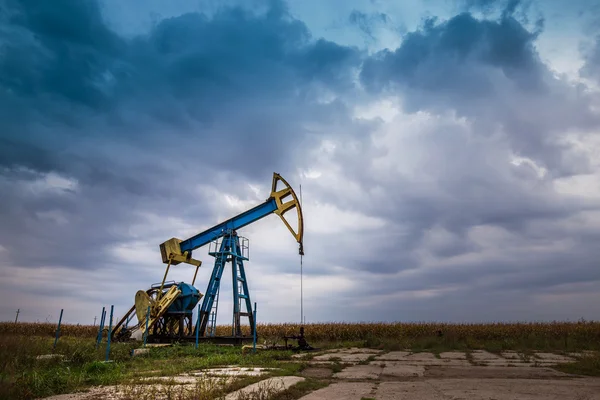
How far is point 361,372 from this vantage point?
929 cm

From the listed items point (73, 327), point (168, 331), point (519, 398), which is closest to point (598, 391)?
point (519, 398)

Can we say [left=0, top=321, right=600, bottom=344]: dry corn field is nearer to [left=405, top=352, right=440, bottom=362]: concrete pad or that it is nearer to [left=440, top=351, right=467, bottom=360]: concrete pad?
[left=440, top=351, right=467, bottom=360]: concrete pad

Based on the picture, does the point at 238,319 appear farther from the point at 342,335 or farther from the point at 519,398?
the point at 519,398

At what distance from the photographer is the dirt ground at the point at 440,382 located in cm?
607

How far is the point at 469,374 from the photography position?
29.9ft

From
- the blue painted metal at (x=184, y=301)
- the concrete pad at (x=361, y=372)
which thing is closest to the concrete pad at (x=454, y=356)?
the concrete pad at (x=361, y=372)

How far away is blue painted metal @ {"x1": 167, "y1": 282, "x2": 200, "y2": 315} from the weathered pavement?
8515 millimetres

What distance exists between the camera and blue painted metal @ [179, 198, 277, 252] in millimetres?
17036

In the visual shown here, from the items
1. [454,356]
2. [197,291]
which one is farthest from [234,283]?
[454,356]

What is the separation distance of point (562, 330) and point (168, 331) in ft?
66.0

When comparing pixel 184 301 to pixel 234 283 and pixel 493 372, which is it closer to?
pixel 234 283

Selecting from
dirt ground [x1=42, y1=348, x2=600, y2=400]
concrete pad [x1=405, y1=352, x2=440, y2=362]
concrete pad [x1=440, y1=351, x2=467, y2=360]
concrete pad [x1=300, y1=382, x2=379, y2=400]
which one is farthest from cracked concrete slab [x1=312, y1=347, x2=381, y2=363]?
concrete pad [x1=300, y1=382, x2=379, y2=400]

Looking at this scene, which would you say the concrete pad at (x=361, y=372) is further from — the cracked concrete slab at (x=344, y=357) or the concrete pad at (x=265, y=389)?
the concrete pad at (x=265, y=389)

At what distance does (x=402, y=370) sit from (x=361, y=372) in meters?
1.05
